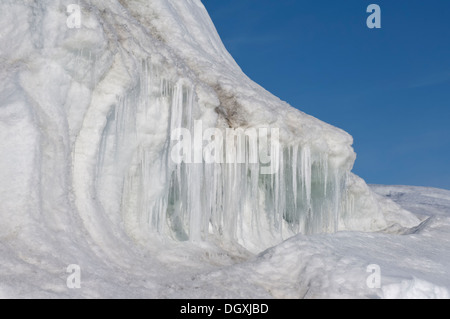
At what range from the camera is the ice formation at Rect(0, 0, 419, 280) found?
979 cm

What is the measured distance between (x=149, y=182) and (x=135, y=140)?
1.13 metres

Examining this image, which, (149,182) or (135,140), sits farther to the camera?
(149,182)

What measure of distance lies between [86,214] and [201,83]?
18.2ft

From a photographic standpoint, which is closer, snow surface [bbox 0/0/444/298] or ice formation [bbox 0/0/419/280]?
snow surface [bbox 0/0/444/298]

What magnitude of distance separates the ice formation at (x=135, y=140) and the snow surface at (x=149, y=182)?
3 cm

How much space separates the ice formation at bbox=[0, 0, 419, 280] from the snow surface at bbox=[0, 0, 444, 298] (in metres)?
0.03

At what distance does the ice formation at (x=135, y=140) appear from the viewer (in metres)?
9.79

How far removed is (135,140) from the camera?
41.8 ft

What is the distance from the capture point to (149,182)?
44.0 ft

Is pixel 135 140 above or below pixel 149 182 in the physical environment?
above

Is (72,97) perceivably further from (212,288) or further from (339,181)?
(339,181)

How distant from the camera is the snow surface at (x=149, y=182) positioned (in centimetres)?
912

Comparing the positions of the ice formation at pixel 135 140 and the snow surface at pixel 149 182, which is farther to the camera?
the ice formation at pixel 135 140

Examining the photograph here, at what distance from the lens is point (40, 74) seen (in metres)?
10.5
